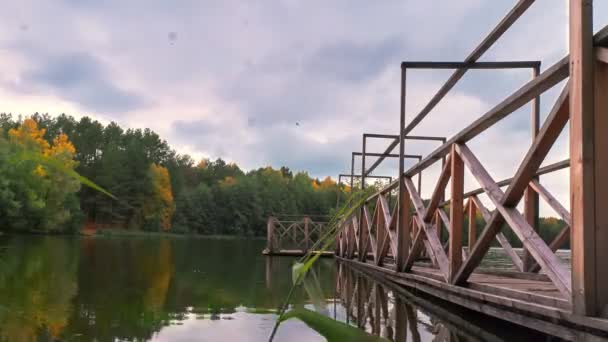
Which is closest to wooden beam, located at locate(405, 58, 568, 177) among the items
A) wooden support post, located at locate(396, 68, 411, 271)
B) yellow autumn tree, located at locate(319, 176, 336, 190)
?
wooden support post, located at locate(396, 68, 411, 271)

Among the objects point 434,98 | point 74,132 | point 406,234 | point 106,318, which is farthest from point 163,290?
point 74,132

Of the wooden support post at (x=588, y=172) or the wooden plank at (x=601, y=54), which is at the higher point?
the wooden plank at (x=601, y=54)

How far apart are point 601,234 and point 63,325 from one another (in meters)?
3.00

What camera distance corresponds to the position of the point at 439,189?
4367 mm

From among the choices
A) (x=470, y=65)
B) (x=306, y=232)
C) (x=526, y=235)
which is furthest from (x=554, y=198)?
(x=306, y=232)

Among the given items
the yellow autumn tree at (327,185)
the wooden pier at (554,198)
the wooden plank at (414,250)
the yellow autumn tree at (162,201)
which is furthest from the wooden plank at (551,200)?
the yellow autumn tree at (327,185)

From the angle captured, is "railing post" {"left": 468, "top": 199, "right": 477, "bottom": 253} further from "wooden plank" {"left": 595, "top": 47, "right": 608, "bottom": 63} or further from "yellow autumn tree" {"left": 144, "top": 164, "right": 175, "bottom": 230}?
"yellow autumn tree" {"left": 144, "top": 164, "right": 175, "bottom": 230}

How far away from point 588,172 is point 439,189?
7.64 feet

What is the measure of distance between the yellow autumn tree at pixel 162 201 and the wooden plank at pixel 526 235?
131ft

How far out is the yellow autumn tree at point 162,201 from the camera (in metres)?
43.4

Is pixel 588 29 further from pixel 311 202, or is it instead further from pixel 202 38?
pixel 311 202

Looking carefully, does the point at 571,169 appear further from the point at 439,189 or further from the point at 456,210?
the point at 439,189

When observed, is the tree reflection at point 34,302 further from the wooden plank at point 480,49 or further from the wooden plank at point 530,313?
the wooden plank at point 480,49

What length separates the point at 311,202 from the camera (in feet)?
206
